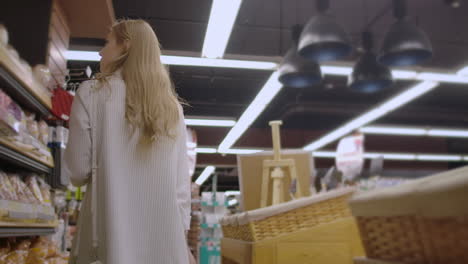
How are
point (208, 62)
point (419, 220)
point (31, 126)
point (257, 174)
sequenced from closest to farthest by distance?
point (419, 220)
point (31, 126)
point (257, 174)
point (208, 62)

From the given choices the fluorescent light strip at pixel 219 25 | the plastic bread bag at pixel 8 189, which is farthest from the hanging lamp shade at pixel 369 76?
the plastic bread bag at pixel 8 189

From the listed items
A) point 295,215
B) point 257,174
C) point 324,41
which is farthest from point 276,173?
point 324,41

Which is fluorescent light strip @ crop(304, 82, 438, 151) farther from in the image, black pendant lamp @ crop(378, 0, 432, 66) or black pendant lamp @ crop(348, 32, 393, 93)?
black pendant lamp @ crop(378, 0, 432, 66)

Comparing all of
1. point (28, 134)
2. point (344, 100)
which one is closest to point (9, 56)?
point (28, 134)

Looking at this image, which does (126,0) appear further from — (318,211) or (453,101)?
(453,101)

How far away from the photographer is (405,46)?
420cm

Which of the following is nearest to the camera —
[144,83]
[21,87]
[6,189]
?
[144,83]

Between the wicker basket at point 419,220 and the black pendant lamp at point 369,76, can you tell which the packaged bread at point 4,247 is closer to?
the wicker basket at point 419,220

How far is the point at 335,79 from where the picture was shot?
1019 cm

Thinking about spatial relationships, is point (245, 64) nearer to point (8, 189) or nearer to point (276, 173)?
point (276, 173)

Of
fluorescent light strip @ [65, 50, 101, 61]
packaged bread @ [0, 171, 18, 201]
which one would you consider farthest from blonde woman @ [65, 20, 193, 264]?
fluorescent light strip @ [65, 50, 101, 61]

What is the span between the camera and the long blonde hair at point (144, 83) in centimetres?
157

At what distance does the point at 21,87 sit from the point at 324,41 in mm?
2689

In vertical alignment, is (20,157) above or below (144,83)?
below
